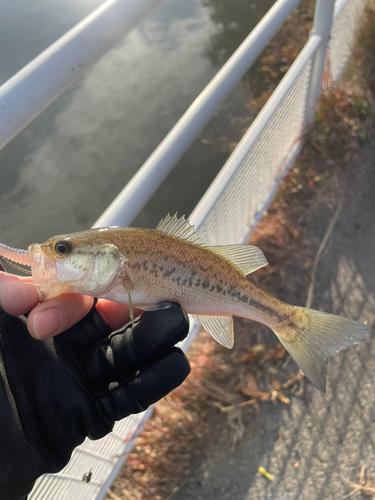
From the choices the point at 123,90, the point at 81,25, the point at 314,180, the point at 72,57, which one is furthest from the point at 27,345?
the point at 123,90

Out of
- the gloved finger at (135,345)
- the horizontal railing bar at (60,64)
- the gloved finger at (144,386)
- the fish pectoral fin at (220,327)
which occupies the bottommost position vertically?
the fish pectoral fin at (220,327)

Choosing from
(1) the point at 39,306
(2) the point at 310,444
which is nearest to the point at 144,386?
(1) the point at 39,306

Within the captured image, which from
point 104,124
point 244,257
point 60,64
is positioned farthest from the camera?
point 104,124

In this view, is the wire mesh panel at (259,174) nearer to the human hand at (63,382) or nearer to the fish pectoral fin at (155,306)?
the fish pectoral fin at (155,306)

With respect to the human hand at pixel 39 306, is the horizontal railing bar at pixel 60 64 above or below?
above

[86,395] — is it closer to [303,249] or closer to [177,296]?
[177,296]

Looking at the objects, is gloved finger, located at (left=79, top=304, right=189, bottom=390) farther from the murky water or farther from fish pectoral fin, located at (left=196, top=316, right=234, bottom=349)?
the murky water

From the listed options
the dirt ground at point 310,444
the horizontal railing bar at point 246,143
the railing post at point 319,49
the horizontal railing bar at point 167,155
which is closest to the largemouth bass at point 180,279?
the horizontal railing bar at point 167,155

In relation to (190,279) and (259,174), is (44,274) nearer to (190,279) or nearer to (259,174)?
(190,279)
